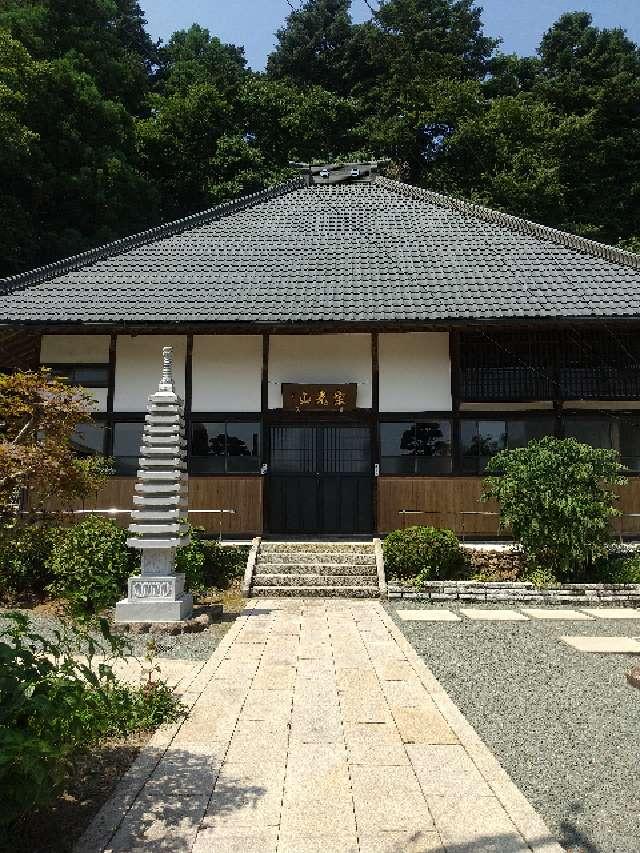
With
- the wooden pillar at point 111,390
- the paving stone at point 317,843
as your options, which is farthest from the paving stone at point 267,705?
the wooden pillar at point 111,390

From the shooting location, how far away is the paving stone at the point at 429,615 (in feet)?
26.2

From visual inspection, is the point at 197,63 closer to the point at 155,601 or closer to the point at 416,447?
the point at 416,447

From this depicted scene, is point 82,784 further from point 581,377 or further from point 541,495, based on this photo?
point 581,377

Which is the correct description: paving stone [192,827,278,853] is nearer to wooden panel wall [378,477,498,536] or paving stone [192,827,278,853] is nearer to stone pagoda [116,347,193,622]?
stone pagoda [116,347,193,622]

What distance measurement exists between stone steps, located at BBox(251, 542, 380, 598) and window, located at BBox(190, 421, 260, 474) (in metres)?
1.99

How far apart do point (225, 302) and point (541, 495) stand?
7.74m

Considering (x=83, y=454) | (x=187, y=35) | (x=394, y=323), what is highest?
(x=187, y=35)

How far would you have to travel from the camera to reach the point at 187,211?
30969 millimetres

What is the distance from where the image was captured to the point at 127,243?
1558cm

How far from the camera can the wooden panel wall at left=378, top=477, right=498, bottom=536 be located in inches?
475

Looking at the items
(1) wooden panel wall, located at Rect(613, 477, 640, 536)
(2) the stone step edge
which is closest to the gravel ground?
(2) the stone step edge

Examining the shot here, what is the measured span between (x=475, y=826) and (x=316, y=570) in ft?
25.2

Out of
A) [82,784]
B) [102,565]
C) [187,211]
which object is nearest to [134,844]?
[82,784]

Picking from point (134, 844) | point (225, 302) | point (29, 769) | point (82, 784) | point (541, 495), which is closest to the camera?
point (29, 769)
